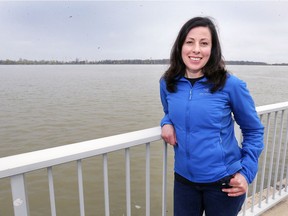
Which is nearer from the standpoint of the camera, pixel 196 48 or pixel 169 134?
pixel 196 48

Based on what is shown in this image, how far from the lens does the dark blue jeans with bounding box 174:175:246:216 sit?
1420 mm

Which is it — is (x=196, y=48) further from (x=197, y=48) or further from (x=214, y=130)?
(x=214, y=130)

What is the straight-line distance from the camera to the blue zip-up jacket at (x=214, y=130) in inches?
52.6

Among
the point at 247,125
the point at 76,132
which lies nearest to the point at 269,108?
the point at 247,125

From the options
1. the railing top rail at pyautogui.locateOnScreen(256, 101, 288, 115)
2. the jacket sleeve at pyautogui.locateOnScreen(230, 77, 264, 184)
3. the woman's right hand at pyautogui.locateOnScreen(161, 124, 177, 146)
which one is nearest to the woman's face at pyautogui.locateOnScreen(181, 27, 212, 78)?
the jacket sleeve at pyautogui.locateOnScreen(230, 77, 264, 184)

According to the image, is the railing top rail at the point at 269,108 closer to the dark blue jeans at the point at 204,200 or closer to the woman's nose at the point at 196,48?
the dark blue jeans at the point at 204,200

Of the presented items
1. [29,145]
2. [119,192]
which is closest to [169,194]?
[119,192]

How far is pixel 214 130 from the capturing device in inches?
53.1

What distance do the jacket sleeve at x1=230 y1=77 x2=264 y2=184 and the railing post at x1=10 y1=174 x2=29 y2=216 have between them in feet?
3.63

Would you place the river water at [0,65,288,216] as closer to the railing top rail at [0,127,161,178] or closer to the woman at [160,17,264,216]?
the woman at [160,17,264,216]

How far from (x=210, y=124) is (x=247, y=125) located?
0.78 feet

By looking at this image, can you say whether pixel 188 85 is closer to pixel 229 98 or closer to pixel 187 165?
pixel 229 98

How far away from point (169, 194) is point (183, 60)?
4049mm

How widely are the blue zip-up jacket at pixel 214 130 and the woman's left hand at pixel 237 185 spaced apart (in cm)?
3
